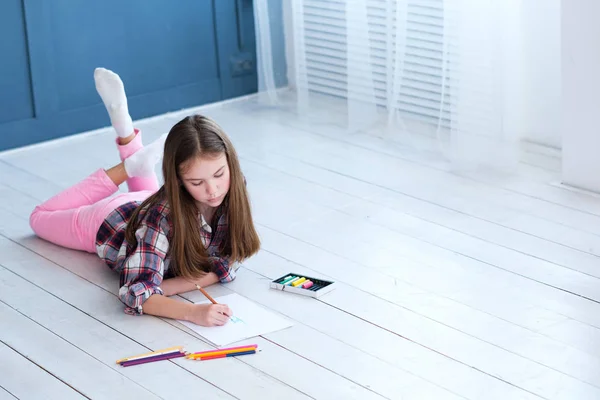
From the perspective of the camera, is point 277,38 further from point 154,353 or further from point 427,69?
point 154,353

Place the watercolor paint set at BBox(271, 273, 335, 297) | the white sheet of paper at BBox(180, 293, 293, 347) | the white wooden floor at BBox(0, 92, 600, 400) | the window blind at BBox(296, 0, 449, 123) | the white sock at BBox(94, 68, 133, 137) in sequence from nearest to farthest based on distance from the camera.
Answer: the white wooden floor at BBox(0, 92, 600, 400)
the white sheet of paper at BBox(180, 293, 293, 347)
the watercolor paint set at BBox(271, 273, 335, 297)
the white sock at BBox(94, 68, 133, 137)
the window blind at BBox(296, 0, 449, 123)

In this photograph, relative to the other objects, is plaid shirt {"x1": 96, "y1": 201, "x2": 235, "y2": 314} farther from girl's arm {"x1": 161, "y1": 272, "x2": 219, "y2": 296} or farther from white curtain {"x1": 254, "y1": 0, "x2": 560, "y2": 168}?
white curtain {"x1": 254, "y1": 0, "x2": 560, "y2": 168}

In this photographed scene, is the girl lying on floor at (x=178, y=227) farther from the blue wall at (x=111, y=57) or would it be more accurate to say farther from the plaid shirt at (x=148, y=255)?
the blue wall at (x=111, y=57)

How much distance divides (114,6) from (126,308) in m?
1.78

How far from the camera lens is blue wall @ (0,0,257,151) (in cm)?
347

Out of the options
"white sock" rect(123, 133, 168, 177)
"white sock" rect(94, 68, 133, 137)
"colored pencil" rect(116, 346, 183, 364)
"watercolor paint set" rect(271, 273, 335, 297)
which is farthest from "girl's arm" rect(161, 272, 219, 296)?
"white sock" rect(94, 68, 133, 137)

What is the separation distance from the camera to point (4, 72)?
11.3 ft

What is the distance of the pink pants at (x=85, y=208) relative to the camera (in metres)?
2.54

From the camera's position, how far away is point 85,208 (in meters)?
2.59

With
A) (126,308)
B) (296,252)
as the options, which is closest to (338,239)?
(296,252)

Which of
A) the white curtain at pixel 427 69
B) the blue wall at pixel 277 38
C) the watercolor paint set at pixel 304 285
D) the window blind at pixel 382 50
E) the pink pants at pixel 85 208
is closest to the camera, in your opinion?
the watercolor paint set at pixel 304 285

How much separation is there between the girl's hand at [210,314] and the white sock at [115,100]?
75 cm

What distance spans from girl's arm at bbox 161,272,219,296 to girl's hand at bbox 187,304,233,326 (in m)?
0.17

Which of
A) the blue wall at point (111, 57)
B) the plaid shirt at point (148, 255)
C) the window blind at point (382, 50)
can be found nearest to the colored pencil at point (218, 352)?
the plaid shirt at point (148, 255)
